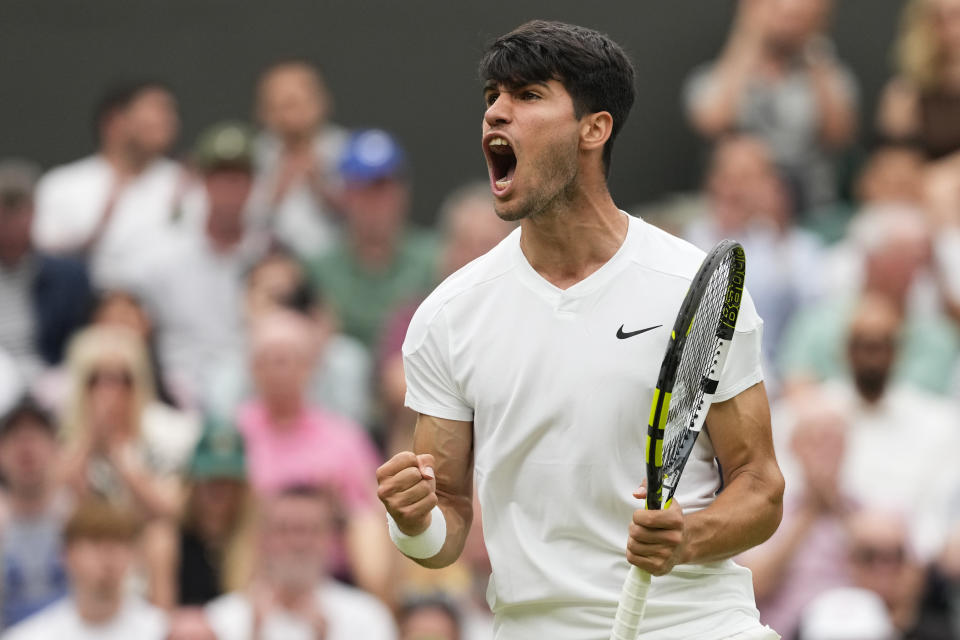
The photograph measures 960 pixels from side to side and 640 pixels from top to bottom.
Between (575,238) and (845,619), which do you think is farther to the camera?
(845,619)

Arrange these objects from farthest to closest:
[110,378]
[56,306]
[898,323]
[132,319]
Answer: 1. [56,306]
2. [132,319]
3. [898,323]
4. [110,378]

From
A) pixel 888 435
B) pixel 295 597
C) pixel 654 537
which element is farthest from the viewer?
pixel 888 435

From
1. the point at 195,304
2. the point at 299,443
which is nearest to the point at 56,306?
the point at 195,304

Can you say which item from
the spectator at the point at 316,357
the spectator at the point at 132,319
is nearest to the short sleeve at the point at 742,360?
the spectator at the point at 316,357

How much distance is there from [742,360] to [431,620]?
10.1 ft

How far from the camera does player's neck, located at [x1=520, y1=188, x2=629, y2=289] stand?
3.57m

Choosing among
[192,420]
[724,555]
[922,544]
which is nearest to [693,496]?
[724,555]

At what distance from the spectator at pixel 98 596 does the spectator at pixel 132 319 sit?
124 centimetres

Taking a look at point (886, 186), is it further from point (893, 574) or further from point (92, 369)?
point (92, 369)

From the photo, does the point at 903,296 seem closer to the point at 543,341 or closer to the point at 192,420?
the point at 192,420

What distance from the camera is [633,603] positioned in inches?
128

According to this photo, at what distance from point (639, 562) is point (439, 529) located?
1.71ft

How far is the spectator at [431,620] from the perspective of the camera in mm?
6270

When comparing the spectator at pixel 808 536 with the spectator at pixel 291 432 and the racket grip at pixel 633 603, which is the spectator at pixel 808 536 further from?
the racket grip at pixel 633 603
